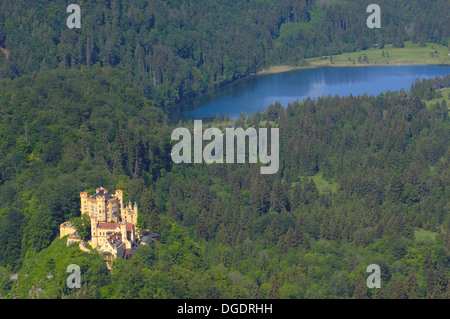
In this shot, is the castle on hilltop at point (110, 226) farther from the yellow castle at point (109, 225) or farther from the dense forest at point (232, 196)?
the dense forest at point (232, 196)

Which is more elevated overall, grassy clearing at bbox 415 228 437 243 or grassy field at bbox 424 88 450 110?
grassy field at bbox 424 88 450 110

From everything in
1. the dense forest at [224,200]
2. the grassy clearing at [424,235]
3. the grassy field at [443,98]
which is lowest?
the grassy clearing at [424,235]

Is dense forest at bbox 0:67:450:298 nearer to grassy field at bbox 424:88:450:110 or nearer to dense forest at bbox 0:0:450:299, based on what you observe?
dense forest at bbox 0:0:450:299

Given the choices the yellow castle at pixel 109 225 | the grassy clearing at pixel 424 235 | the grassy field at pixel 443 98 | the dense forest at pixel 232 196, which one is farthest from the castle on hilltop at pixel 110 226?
the grassy field at pixel 443 98

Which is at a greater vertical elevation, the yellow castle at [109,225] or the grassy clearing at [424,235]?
the yellow castle at [109,225]

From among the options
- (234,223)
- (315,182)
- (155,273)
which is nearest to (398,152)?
(315,182)

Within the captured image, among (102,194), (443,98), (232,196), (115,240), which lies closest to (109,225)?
(115,240)

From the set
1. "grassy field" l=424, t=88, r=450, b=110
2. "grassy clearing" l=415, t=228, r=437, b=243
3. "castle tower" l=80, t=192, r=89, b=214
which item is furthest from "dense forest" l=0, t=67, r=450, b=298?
"grassy field" l=424, t=88, r=450, b=110
